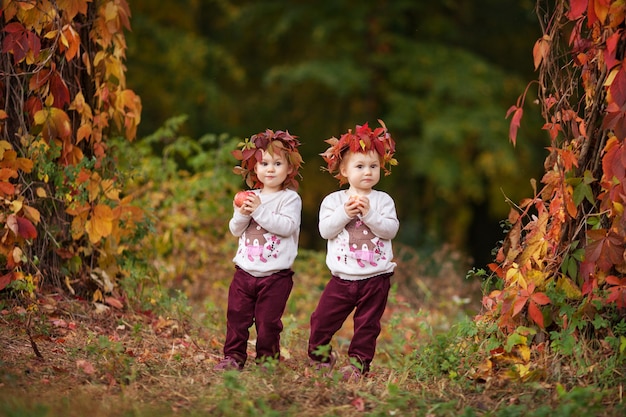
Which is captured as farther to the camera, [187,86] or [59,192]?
[187,86]

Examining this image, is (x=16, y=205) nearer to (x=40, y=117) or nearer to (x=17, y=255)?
(x=17, y=255)

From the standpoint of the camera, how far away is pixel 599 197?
430 centimetres

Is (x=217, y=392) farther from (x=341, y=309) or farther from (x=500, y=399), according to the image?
(x=500, y=399)

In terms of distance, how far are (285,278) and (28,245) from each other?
1930mm

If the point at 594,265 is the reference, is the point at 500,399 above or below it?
below

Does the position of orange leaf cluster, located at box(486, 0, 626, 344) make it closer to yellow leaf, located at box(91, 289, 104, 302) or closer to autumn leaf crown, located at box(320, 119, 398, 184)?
autumn leaf crown, located at box(320, 119, 398, 184)

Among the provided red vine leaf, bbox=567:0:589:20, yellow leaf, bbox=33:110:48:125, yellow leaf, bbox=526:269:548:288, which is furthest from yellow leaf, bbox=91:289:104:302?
red vine leaf, bbox=567:0:589:20

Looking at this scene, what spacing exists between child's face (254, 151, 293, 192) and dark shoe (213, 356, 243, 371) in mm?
1071

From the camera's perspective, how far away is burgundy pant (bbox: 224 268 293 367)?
4703mm

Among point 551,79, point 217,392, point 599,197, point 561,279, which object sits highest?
point 551,79

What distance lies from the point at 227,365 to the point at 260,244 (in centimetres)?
73

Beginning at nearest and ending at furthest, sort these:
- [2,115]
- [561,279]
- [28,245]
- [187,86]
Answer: [561,279] → [2,115] → [28,245] → [187,86]

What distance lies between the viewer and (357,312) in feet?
15.5

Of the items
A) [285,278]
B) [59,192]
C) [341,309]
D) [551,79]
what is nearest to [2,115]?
[59,192]
